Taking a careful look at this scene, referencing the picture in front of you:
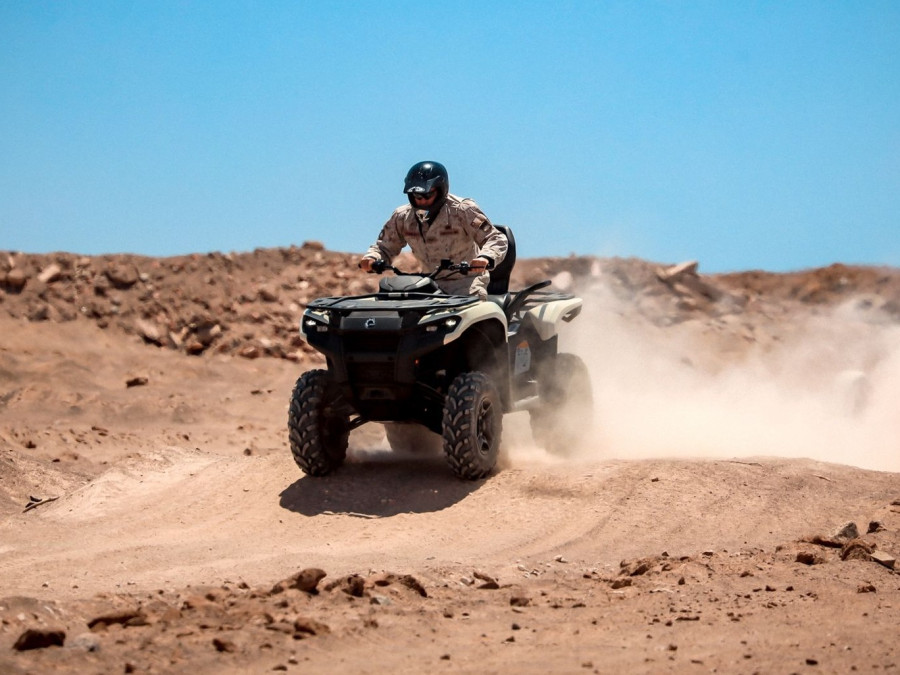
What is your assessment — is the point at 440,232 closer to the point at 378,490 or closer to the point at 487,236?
the point at 487,236

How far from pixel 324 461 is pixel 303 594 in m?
3.88

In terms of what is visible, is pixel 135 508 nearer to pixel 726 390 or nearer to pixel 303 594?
pixel 303 594

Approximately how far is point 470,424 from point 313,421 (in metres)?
1.30

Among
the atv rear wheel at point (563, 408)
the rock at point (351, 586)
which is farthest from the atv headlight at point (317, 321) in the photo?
the rock at point (351, 586)

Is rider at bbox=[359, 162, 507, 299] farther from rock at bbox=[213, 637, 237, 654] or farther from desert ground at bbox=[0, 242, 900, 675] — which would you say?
rock at bbox=[213, 637, 237, 654]

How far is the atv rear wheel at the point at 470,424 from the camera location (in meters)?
10.1

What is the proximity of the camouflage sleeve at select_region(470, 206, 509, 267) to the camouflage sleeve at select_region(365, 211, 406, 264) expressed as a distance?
678 millimetres

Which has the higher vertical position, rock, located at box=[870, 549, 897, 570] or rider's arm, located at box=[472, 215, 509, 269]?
rider's arm, located at box=[472, 215, 509, 269]

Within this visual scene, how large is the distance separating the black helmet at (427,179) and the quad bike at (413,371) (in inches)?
25.6

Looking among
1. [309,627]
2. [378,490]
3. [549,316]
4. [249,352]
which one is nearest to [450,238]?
[549,316]

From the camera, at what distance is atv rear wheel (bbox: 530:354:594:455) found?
40.7 feet

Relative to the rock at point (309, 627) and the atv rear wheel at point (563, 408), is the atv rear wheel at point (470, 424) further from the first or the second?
the rock at point (309, 627)

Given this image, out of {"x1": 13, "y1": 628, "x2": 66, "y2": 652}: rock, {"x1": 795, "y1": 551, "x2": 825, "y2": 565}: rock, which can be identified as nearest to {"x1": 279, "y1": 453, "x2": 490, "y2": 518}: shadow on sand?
{"x1": 795, "y1": 551, "x2": 825, "y2": 565}: rock

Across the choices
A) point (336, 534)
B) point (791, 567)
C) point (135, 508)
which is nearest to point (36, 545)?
point (135, 508)
